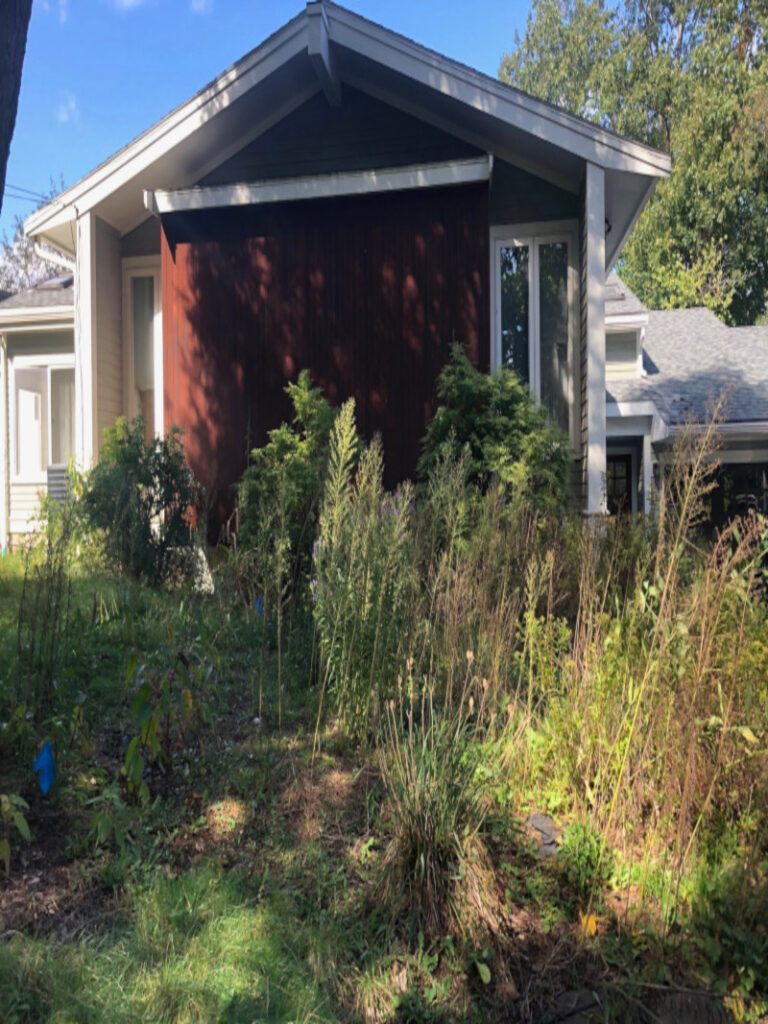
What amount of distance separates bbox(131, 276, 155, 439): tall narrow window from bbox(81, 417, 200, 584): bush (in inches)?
113

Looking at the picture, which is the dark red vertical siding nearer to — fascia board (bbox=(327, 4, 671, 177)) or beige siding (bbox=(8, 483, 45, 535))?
fascia board (bbox=(327, 4, 671, 177))

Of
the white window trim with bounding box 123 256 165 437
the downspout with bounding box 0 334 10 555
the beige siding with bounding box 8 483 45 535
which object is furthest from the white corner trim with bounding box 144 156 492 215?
the beige siding with bounding box 8 483 45 535

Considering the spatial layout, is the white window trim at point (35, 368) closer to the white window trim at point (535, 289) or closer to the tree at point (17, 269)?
the white window trim at point (535, 289)

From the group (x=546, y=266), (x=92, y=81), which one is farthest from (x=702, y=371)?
(x=92, y=81)

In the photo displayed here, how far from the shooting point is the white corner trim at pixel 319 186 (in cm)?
773

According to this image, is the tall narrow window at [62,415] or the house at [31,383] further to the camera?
the tall narrow window at [62,415]

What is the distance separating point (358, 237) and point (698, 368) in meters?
8.28

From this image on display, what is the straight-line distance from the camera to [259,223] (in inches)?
332

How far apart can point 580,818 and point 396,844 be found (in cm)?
75

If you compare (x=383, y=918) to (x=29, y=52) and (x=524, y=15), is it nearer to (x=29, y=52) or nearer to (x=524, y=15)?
(x=29, y=52)

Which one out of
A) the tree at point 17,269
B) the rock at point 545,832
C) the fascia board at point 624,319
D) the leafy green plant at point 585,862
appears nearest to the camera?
the leafy green plant at point 585,862

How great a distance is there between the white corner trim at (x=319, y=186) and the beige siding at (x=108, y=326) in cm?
127

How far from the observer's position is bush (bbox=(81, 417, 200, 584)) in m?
6.30

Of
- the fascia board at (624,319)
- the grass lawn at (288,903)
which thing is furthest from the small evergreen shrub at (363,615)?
the fascia board at (624,319)
